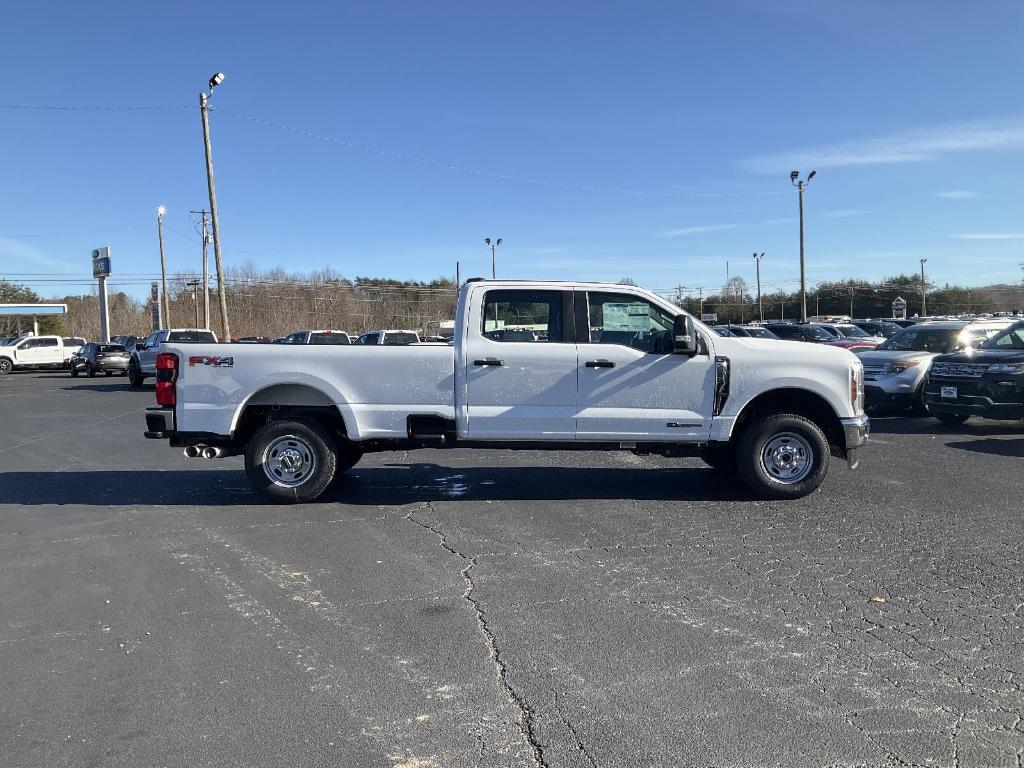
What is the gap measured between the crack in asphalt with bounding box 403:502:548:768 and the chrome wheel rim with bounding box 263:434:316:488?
1875 mm

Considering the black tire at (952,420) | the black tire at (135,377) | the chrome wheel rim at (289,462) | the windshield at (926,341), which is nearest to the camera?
the chrome wheel rim at (289,462)

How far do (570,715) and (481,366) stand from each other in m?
4.41

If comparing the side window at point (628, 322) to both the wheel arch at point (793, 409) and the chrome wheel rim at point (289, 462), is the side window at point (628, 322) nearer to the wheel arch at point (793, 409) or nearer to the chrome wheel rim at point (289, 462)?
the wheel arch at point (793, 409)

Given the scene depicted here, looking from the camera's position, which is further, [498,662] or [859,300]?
[859,300]

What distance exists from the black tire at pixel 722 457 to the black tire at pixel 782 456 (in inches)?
11.7

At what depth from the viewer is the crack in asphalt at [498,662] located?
3.44 metres

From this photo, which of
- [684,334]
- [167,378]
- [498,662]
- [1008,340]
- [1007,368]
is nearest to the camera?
[498,662]

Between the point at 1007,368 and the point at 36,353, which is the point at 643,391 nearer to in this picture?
the point at 1007,368

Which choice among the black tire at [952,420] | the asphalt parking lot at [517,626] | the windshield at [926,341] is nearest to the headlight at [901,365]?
the windshield at [926,341]

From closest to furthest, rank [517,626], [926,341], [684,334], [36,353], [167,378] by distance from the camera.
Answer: [517,626], [684,334], [167,378], [926,341], [36,353]

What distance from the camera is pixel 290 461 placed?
7988mm

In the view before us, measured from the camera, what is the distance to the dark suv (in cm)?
1205

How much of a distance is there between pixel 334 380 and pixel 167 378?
163 centimetres

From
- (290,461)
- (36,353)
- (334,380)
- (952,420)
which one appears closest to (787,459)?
(334,380)
